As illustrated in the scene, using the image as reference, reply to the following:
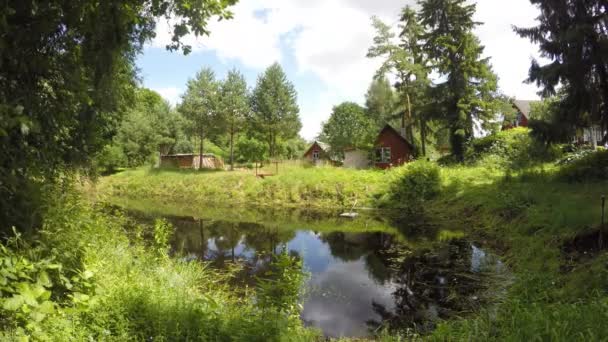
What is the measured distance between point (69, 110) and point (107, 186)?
27.7m

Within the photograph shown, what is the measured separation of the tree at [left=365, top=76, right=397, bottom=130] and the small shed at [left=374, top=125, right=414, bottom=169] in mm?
10126

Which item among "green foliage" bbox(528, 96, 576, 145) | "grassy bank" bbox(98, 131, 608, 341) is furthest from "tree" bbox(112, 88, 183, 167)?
"green foliage" bbox(528, 96, 576, 145)

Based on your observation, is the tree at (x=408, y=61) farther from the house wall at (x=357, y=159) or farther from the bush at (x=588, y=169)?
the bush at (x=588, y=169)

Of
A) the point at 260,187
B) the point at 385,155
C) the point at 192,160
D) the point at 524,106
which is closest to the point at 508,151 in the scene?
the point at 385,155

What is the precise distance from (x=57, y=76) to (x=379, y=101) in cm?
4579

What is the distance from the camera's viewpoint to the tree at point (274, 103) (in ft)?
109

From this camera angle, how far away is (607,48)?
1077 cm

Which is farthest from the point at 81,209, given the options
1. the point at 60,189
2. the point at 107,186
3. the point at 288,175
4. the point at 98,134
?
the point at 107,186

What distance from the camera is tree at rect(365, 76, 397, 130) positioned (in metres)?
41.1

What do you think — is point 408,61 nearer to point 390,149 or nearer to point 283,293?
point 390,149

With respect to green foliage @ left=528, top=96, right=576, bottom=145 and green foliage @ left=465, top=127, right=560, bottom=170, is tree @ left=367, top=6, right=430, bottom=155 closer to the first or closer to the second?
green foliage @ left=465, top=127, right=560, bottom=170

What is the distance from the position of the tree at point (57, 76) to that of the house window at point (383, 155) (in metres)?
27.4

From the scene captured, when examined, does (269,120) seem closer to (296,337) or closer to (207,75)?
(207,75)

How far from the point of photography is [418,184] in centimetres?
1708
